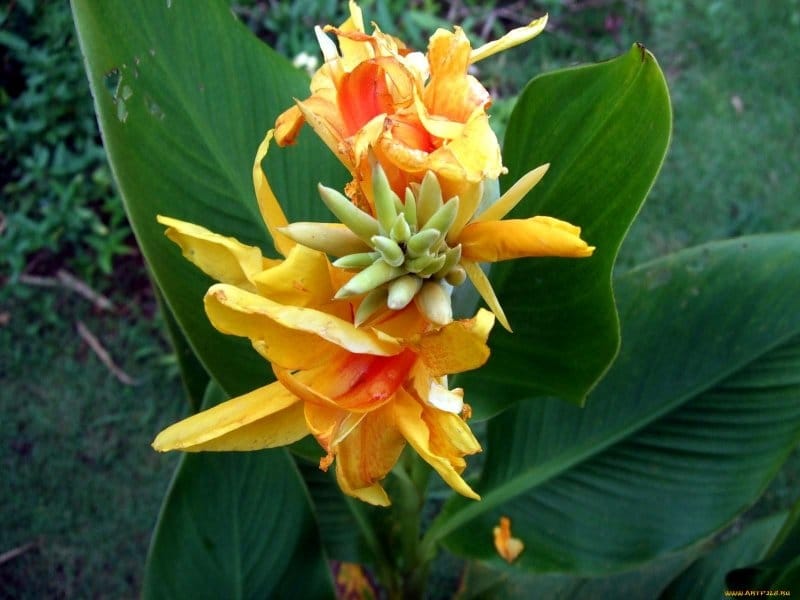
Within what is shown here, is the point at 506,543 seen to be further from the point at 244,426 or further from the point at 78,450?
the point at 78,450

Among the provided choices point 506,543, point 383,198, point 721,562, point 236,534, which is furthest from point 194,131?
point 721,562

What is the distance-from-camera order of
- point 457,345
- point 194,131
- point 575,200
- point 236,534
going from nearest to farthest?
point 457,345
point 575,200
point 194,131
point 236,534

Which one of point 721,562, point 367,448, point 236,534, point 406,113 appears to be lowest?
point 721,562

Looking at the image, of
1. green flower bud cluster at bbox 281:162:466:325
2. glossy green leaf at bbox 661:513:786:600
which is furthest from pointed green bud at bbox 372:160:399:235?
glossy green leaf at bbox 661:513:786:600

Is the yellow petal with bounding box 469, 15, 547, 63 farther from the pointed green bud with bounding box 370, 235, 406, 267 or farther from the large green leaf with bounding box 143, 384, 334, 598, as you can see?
the large green leaf with bounding box 143, 384, 334, 598

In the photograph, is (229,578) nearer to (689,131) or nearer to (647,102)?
(647,102)

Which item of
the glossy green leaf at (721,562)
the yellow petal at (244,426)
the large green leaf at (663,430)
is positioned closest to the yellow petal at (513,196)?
the yellow petal at (244,426)
